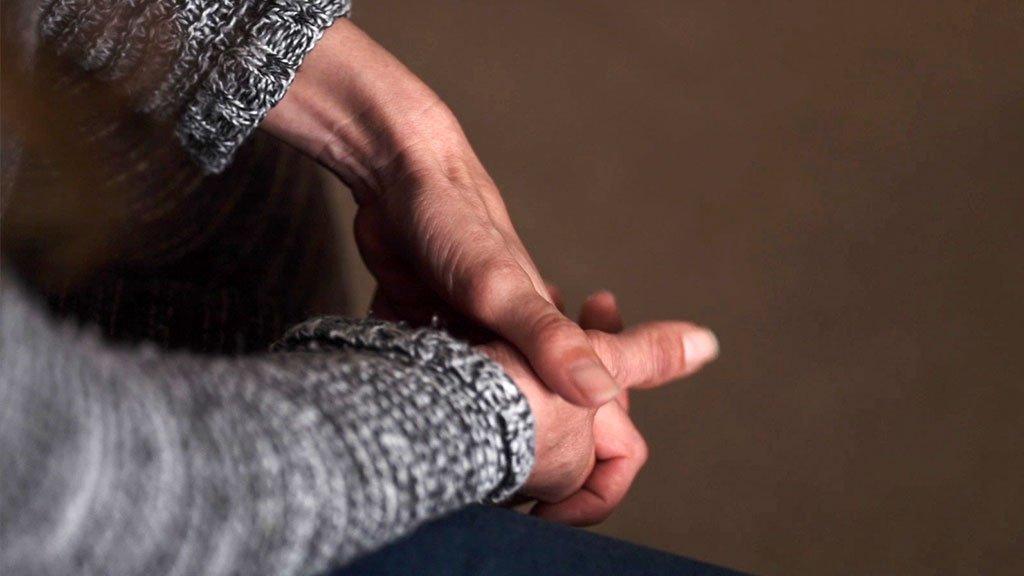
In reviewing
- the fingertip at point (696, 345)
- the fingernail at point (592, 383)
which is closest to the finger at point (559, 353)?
the fingernail at point (592, 383)

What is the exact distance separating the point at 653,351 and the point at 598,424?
66 millimetres

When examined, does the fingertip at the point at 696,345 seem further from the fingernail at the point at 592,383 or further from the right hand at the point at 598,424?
the fingernail at the point at 592,383

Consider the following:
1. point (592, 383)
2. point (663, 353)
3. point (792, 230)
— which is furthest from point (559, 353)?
point (792, 230)

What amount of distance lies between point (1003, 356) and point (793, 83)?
0.38 metres

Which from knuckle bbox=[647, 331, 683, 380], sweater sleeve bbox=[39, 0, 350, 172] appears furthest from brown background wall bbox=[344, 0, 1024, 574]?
sweater sleeve bbox=[39, 0, 350, 172]

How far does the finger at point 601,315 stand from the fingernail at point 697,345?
0.39ft

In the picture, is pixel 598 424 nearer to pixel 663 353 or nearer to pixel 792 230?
pixel 663 353

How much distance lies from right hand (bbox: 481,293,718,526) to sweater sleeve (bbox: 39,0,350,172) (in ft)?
0.65

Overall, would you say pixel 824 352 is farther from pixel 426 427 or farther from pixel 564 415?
pixel 426 427

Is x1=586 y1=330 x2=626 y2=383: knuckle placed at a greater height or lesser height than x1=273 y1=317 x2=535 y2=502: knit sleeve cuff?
lesser

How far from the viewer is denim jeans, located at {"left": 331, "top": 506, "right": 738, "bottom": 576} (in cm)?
43

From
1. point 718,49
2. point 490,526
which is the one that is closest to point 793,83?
point 718,49

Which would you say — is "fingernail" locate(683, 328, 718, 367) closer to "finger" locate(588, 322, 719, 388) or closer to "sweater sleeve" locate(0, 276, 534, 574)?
"finger" locate(588, 322, 719, 388)

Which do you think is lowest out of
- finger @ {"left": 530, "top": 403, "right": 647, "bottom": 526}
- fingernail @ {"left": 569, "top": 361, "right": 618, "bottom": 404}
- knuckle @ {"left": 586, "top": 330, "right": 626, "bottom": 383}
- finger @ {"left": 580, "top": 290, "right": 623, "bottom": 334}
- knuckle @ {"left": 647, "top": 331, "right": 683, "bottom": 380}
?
Result: finger @ {"left": 530, "top": 403, "right": 647, "bottom": 526}
